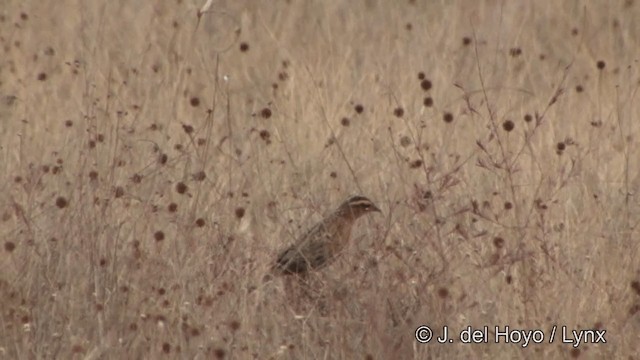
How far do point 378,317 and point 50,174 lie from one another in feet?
7.60

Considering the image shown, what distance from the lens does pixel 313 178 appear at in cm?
733

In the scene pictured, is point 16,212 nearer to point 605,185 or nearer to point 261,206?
point 261,206

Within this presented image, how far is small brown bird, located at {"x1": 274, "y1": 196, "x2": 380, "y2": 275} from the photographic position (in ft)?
19.8

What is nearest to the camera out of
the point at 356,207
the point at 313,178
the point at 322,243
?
the point at 322,243

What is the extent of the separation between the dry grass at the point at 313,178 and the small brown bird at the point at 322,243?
0.24 ft

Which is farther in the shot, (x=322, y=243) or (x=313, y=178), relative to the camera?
(x=313, y=178)

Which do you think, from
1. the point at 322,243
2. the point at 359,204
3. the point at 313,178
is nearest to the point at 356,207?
the point at 359,204

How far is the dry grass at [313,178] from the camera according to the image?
5609 millimetres

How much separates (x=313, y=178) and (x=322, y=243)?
126cm

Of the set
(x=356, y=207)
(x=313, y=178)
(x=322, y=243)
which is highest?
(x=313, y=178)

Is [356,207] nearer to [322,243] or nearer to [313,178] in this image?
[322,243]

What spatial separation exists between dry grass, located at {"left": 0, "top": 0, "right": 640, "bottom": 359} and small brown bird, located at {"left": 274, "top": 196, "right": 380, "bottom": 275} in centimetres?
7

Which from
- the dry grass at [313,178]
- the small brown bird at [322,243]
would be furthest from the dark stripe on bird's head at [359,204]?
the dry grass at [313,178]

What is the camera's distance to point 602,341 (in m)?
5.50
